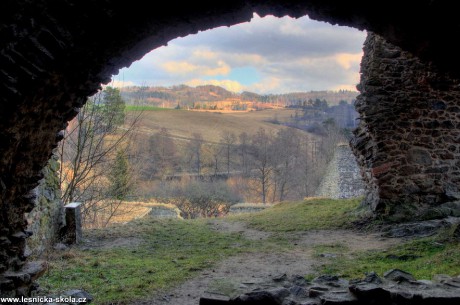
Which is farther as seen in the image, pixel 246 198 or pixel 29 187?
pixel 246 198

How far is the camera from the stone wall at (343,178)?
743 inches

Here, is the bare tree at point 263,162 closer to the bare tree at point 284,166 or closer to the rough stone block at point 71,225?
the bare tree at point 284,166

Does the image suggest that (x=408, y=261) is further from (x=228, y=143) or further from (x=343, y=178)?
(x=228, y=143)

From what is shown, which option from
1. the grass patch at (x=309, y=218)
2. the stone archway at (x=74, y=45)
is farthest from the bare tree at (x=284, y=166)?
the stone archway at (x=74, y=45)

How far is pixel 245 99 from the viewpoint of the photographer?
64438mm

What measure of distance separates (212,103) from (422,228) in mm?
51800

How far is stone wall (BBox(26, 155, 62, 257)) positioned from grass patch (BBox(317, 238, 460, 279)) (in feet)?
15.1

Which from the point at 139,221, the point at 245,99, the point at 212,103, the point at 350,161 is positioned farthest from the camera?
the point at 245,99

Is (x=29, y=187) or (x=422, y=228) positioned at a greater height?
(x=29, y=187)

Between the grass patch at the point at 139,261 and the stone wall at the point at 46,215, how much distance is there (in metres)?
0.43

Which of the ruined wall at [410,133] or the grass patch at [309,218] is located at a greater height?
the ruined wall at [410,133]

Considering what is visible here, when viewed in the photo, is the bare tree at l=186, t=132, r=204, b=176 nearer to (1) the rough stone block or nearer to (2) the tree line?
(2) the tree line

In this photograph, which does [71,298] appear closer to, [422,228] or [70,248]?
[70,248]

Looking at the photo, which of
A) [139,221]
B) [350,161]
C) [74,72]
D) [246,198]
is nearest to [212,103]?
[246,198]
